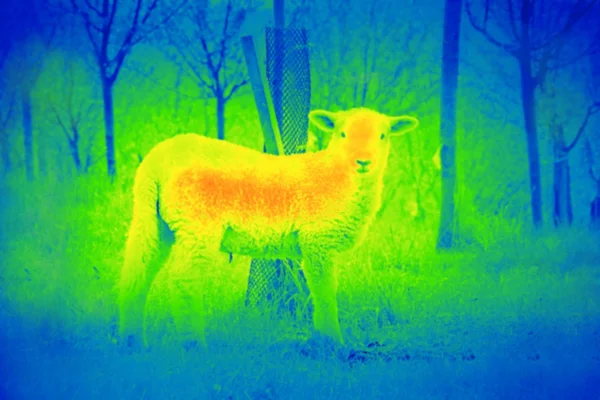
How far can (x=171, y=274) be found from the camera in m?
3.09

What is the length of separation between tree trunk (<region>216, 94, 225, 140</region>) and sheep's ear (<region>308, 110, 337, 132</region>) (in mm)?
559

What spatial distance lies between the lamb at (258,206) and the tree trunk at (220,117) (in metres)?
0.21

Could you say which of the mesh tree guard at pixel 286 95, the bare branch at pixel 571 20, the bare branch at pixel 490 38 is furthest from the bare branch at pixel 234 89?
the bare branch at pixel 571 20

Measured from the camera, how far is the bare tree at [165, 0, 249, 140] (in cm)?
328

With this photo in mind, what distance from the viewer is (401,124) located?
3078mm

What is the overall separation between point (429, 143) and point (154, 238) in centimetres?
167

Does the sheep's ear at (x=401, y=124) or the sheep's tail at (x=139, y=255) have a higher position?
the sheep's ear at (x=401, y=124)

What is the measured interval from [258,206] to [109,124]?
1.05 meters

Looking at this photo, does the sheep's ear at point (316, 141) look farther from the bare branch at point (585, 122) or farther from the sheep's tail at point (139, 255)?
the bare branch at point (585, 122)

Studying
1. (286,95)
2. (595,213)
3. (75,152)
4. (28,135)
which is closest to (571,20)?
(595,213)

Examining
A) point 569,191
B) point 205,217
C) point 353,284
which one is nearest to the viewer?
point 205,217

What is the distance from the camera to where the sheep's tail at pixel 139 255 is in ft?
9.95

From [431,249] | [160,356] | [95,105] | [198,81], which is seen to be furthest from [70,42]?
[431,249]

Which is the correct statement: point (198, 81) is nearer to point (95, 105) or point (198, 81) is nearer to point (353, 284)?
point (95, 105)
